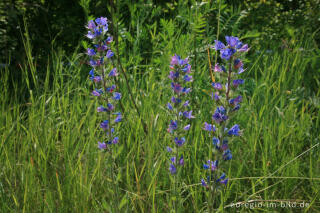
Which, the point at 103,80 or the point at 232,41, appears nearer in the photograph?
the point at 232,41

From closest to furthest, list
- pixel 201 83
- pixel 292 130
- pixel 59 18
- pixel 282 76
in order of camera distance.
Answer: pixel 292 130
pixel 201 83
pixel 282 76
pixel 59 18

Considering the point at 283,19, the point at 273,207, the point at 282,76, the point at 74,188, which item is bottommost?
the point at 273,207

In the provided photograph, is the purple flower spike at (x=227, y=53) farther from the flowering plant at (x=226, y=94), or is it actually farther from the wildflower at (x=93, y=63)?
the wildflower at (x=93, y=63)

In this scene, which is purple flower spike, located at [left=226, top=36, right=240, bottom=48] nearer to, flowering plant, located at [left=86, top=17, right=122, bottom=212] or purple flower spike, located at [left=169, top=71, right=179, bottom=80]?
purple flower spike, located at [left=169, top=71, right=179, bottom=80]

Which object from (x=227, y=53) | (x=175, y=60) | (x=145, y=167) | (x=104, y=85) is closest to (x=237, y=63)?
(x=227, y=53)

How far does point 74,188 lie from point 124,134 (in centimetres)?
71

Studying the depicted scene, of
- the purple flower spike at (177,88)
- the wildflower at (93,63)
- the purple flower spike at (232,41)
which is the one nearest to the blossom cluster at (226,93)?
the purple flower spike at (232,41)

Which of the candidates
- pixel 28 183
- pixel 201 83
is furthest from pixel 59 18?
pixel 28 183

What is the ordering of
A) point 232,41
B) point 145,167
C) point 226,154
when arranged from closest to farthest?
point 232,41
point 226,154
point 145,167

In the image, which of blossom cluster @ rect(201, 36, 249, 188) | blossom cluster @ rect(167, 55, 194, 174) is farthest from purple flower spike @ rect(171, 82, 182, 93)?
blossom cluster @ rect(201, 36, 249, 188)

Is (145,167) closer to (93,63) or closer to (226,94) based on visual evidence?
(93,63)

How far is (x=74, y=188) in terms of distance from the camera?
194 centimetres

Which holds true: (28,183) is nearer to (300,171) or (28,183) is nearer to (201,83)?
(201,83)

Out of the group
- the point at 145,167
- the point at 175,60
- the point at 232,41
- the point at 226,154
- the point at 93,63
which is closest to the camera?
the point at 232,41
